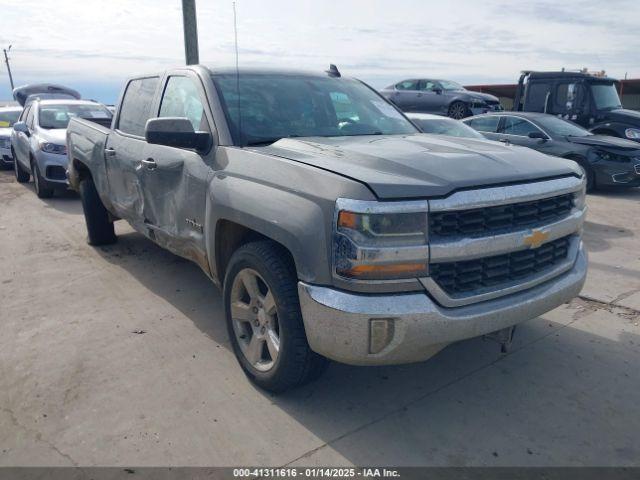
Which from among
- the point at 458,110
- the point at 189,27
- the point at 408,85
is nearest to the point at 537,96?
the point at 458,110

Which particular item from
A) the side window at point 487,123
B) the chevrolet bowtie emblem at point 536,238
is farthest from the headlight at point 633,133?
the chevrolet bowtie emblem at point 536,238

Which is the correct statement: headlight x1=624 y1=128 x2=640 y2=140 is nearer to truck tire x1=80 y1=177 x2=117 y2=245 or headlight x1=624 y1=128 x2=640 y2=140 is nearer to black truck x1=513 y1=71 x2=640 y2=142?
black truck x1=513 y1=71 x2=640 y2=142

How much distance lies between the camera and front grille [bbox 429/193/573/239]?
8.10ft

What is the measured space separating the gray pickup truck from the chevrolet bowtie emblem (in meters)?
0.01

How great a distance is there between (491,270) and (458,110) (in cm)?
1447

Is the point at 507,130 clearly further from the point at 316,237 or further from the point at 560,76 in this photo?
the point at 316,237

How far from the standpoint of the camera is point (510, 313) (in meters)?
2.67

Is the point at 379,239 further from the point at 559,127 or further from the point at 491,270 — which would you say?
the point at 559,127

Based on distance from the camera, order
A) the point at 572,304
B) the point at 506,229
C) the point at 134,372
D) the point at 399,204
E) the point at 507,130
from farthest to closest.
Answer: the point at 507,130
the point at 572,304
the point at 134,372
the point at 506,229
the point at 399,204

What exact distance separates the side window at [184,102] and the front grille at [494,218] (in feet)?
5.79

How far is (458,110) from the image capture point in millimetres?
16141

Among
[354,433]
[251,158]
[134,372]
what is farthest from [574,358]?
[134,372]

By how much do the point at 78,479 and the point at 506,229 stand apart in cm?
234

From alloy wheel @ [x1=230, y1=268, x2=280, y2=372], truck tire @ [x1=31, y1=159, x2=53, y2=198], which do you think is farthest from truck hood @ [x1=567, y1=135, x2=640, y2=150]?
truck tire @ [x1=31, y1=159, x2=53, y2=198]
